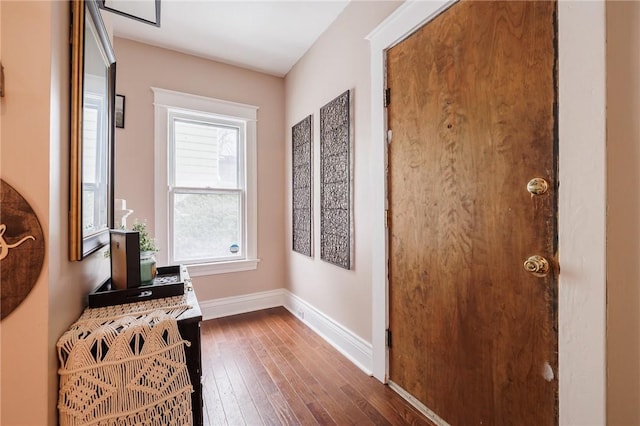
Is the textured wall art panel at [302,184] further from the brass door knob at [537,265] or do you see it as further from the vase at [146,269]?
the brass door knob at [537,265]

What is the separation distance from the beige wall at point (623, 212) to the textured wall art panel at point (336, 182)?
4.63 ft

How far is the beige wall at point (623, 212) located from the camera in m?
0.85

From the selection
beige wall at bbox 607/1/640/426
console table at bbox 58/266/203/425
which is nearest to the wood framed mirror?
console table at bbox 58/266/203/425

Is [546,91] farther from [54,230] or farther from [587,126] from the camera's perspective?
[54,230]

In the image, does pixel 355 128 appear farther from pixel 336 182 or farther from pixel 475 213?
pixel 475 213

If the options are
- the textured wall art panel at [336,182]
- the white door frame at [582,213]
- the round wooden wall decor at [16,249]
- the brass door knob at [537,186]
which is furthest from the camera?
the textured wall art panel at [336,182]

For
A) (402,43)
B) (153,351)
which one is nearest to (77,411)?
(153,351)

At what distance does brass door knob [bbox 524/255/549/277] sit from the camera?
1.03 m

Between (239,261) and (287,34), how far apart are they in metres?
2.22

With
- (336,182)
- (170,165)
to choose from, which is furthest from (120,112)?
(336,182)

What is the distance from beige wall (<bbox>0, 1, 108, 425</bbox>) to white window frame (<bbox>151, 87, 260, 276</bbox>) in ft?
6.25

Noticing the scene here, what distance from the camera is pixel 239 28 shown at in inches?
94.9

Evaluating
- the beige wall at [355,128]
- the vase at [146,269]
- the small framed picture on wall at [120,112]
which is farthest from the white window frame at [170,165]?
the vase at [146,269]

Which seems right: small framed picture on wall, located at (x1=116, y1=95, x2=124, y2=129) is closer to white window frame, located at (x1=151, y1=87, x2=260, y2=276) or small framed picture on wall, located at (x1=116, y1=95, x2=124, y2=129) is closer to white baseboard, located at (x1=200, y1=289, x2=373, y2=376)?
white window frame, located at (x1=151, y1=87, x2=260, y2=276)
